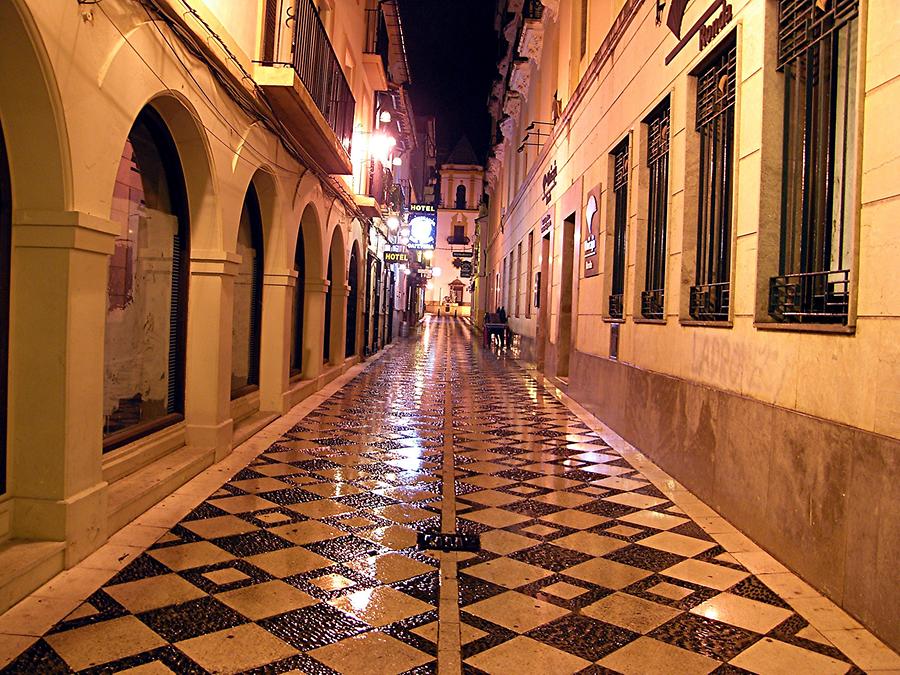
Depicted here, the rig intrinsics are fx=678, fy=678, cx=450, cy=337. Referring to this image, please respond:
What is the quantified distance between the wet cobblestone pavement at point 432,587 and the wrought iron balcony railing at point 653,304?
194 cm

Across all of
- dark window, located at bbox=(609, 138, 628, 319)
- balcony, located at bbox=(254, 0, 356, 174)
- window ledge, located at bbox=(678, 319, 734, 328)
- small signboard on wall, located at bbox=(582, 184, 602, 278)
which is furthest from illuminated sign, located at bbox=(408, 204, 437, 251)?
window ledge, located at bbox=(678, 319, 734, 328)

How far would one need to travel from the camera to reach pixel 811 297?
4.57 m

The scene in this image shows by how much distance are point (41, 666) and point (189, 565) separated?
49.1 inches

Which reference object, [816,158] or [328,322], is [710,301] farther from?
[328,322]

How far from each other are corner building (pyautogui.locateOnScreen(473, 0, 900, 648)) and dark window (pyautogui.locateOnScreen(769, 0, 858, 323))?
0.02m

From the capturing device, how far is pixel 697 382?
621 cm

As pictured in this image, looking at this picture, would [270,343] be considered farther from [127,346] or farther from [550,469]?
[550,469]

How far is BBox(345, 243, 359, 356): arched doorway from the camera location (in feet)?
59.2

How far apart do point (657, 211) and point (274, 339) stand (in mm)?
5451

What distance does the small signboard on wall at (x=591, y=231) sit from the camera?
11.1 m

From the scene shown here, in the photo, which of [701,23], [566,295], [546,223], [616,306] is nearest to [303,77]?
[701,23]

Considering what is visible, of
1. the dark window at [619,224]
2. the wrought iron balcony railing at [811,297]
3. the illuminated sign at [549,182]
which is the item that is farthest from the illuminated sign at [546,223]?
the wrought iron balcony railing at [811,297]

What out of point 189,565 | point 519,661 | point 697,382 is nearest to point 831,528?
point 519,661

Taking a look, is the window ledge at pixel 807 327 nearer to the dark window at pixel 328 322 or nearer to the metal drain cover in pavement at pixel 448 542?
the metal drain cover in pavement at pixel 448 542
